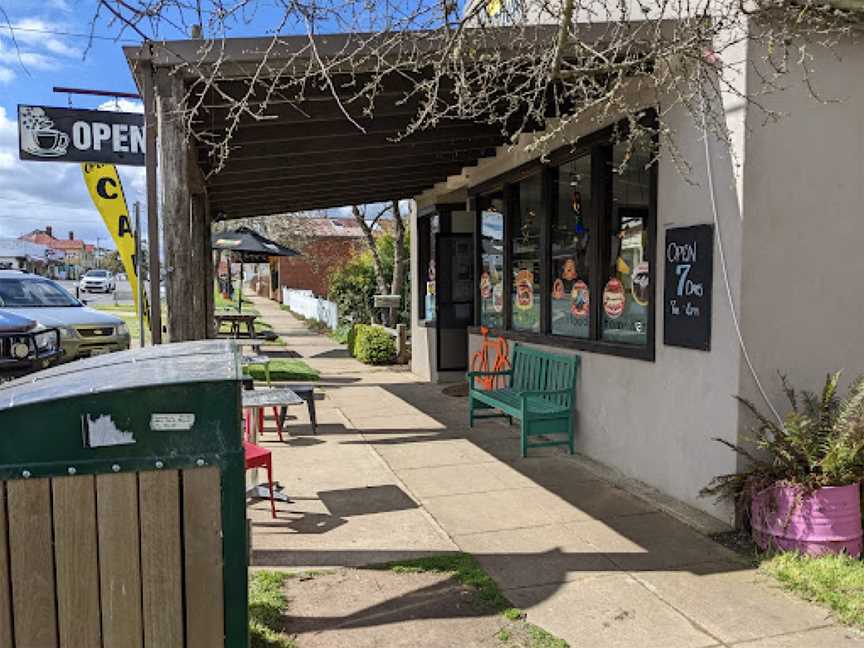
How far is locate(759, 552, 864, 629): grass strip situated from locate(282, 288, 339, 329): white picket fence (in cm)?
1819

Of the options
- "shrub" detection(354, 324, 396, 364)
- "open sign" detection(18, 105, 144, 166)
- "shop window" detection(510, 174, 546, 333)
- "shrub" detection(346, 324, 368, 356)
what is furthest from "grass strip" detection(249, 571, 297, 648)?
"shrub" detection(346, 324, 368, 356)

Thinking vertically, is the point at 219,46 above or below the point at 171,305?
above

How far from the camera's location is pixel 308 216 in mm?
29516

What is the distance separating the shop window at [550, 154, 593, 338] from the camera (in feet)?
20.7

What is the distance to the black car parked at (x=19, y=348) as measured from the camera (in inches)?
312

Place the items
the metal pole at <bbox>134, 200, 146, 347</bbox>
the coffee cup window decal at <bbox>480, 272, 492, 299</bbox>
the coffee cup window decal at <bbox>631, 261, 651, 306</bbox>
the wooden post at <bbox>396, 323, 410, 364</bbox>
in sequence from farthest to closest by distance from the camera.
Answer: the wooden post at <bbox>396, 323, 410, 364</bbox>
the coffee cup window decal at <bbox>480, 272, 492, 299</bbox>
the metal pole at <bbox>134, 200, 146, 347</bbox>
the coffee cup window decal at <bbox>631, 261, 651, 306</bbox>

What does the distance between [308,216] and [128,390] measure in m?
28.3

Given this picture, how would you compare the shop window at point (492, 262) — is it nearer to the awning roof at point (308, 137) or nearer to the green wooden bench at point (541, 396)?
the awning roof at point (308, 137)

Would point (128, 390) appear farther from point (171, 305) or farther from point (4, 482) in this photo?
point (171, 305)

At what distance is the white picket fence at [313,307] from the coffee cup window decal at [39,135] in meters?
14.4

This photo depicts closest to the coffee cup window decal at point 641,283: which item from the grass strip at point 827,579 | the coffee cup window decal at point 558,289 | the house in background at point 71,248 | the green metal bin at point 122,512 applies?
the coffee cup window decal at point 558,289

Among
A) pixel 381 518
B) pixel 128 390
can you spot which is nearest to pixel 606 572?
pixel 381 518

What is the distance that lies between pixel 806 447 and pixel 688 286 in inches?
49.5

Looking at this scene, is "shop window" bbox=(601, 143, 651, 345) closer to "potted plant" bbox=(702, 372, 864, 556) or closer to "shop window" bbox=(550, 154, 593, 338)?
"shop window" bbox=(550, 154, 593, 338)
